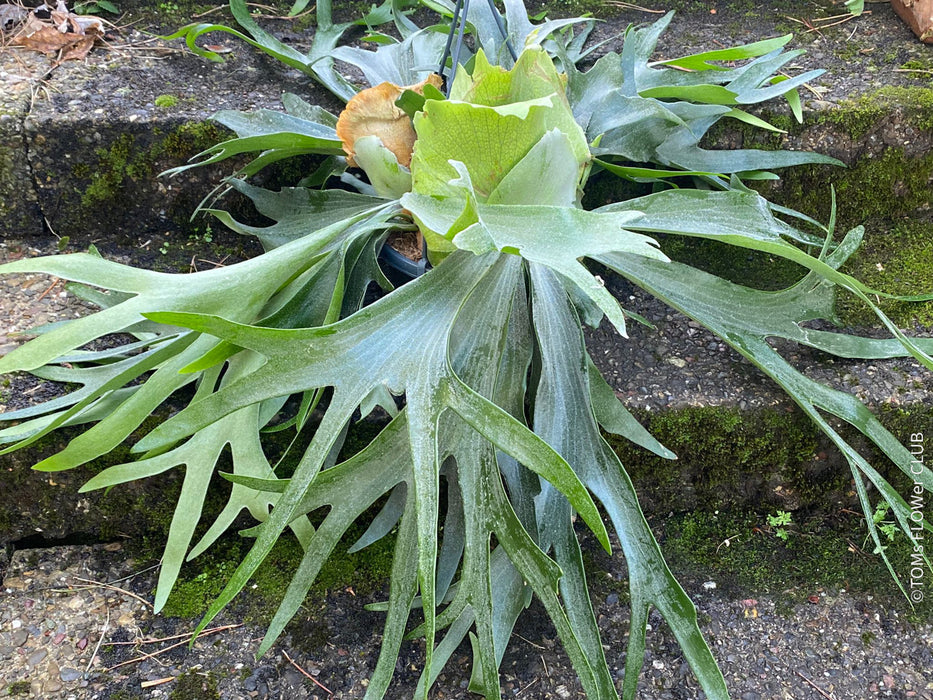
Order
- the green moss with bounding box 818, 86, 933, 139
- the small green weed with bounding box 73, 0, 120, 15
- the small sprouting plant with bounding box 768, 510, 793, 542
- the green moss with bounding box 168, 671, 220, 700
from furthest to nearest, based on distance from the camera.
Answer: the small green weed with bounding box 73, 0, 120, 15 < the green moss with bounding box 818, 86, 933, 139 < the small sprouting plant with bounding box 768, 510, 793, 542 < the green moss with bounding box 168, 671, 220, 700

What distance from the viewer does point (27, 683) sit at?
976mm

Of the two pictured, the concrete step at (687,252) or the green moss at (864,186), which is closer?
the concrete step at (687,252)

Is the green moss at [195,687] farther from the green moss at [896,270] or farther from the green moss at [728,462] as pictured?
the green moss at [896,270]

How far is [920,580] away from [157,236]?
159cm

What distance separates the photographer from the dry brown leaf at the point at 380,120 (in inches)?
43.5

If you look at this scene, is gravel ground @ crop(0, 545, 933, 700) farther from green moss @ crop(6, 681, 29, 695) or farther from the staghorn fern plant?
the staghorn fern plant

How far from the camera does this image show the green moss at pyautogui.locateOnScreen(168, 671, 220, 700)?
96 cm

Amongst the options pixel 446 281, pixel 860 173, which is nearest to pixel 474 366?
pixel 446 281

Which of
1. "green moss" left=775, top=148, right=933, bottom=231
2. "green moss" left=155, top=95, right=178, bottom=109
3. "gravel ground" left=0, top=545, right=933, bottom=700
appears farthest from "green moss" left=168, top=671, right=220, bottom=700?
"green moss" left=775, top=148, right=933, bottom=231

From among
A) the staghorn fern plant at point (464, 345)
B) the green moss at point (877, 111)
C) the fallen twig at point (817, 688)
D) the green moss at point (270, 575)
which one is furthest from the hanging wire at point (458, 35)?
the fallen twig at point (817, 688)

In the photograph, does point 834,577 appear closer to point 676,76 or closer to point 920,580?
point 920,580

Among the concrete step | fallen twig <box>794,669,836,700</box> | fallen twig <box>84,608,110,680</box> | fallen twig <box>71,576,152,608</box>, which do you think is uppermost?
the concrete step

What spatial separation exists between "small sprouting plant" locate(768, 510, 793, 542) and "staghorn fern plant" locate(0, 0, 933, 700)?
0.20 m

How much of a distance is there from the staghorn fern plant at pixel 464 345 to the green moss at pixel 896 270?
0.41ft
